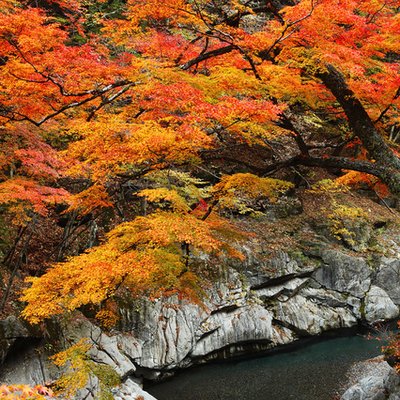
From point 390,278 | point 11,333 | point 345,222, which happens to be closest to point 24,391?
point 11,333

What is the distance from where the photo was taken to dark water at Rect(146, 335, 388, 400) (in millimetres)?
10039

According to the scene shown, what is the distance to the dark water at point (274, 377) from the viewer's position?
10.0m

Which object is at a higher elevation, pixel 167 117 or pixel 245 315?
pixel 167 117

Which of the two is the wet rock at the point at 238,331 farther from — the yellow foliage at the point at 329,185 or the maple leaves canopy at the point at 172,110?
the yellow foliage at the point at 329,185

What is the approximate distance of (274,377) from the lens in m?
11.0

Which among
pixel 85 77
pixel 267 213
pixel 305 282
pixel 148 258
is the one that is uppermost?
pixel 85 77

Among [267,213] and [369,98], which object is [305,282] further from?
[369,98]

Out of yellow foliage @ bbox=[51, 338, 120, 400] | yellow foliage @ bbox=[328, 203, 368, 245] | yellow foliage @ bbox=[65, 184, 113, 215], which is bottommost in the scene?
yellow foliage @ bbox=[51, 338, 120, 400]

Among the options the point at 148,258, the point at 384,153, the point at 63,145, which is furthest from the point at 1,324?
the point at 384,153

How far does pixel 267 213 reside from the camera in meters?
16.6

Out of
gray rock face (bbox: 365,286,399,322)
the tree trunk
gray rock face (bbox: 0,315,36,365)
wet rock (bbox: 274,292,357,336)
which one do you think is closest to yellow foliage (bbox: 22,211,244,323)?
gray rock face (bbox: 0,315,36,365)

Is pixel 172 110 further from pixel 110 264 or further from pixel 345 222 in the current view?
pixel 345 222

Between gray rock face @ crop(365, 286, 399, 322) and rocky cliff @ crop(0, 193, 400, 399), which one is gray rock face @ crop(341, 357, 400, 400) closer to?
rocky cliff @ crop(0, 193, 400, 399)

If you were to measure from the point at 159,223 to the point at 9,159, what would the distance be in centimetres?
388
